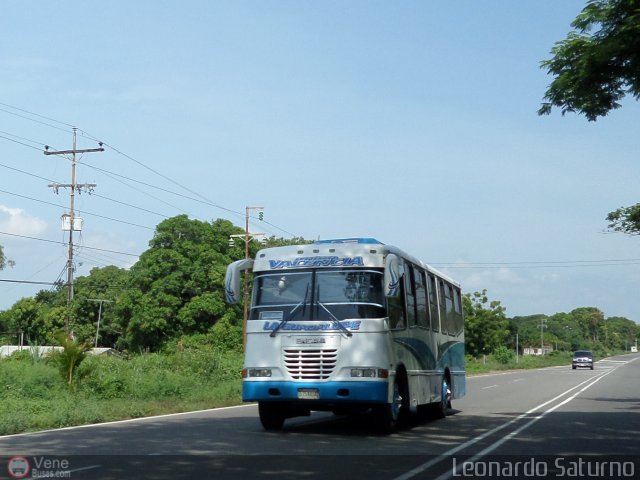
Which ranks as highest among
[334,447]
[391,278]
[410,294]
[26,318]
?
[26,318]

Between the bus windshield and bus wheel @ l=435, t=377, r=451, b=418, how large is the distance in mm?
5429

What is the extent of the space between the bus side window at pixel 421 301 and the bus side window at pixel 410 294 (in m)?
0.32

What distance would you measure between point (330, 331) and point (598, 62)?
19.7ft

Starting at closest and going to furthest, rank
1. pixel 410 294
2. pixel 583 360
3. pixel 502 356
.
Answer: pixel 410 294, pixel 583 360, pixel 502 356

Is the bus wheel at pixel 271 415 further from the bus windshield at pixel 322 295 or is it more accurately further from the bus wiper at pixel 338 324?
the bus wiper at pixel 338 324

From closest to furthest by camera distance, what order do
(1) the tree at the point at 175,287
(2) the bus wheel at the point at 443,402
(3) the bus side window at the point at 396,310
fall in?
(3) the bus side window at the point at 396,310 → (2) the bus wheel at the point at 443,402 → (1) the tree at the point at 175,287

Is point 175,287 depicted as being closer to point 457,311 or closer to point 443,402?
point 457,311

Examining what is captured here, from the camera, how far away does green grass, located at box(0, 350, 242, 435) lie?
18.2 metres

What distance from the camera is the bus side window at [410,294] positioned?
1656 centimetres

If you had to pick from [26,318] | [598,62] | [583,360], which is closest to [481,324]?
[583,360]

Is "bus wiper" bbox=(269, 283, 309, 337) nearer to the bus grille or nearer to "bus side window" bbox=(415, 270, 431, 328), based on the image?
the bus grille

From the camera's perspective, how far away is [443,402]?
65.3ft

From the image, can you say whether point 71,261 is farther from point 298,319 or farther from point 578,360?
point 578,360

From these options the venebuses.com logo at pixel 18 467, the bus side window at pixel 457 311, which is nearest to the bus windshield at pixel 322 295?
the venebuses.com logo at pixel 18 467
